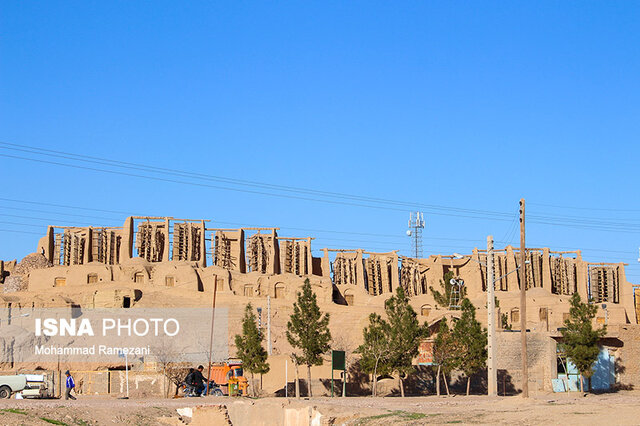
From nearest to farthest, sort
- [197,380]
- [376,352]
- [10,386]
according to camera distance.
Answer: [197,380], [10,386], [376,352]

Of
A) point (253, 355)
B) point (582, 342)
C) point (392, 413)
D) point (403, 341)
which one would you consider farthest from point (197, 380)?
point (582, 342)

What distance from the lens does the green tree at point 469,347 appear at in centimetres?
4656

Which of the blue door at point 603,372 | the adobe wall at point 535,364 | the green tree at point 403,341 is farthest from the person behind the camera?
the blue door at point 603,372

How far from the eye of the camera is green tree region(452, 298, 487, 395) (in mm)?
46562

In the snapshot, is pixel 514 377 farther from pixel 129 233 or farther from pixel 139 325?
pixel 129 233

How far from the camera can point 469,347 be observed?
154 ft

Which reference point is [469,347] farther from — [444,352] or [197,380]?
[197,380]

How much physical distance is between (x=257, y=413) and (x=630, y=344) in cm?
2827

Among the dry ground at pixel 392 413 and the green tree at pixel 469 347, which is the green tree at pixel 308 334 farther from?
the dry ground at pixel 392 413

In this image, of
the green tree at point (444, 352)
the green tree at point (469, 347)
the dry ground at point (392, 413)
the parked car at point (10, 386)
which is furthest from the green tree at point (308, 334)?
the parked car at point (10, 386)

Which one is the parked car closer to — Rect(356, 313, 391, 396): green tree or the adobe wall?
Rect(356, 313, 391, 396): green tree

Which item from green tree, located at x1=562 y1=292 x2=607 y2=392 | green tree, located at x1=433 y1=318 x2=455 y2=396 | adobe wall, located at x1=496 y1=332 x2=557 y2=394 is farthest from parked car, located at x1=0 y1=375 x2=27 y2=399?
green tree, located at x1=562 y1=292 x2=607 y2=392

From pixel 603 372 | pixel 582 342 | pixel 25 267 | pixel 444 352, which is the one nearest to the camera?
pixel 444 352

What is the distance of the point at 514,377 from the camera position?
49.6m
